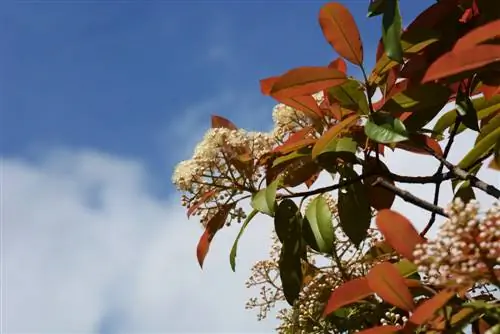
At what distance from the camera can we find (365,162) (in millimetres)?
1766

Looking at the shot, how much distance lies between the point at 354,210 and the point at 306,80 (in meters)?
0.39

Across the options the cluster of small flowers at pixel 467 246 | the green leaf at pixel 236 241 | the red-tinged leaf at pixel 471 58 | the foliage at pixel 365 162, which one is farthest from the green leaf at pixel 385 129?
the green leaf at pixel 236 241

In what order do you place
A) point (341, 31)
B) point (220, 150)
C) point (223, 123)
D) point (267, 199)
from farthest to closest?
1. point (223, 123)
2. point (220, 150)
3. point (267, 199)
4. point (341, 31)

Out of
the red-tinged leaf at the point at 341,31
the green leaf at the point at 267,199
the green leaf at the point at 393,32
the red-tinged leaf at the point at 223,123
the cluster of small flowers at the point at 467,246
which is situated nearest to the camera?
the cluster of small flowers at the point at 467,246

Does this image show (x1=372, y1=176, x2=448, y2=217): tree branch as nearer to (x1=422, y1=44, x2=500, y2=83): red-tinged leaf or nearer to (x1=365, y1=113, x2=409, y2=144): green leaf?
(x1=365, y1=113, x2=409, y2=144): green leaf

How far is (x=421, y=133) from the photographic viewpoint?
1692mm

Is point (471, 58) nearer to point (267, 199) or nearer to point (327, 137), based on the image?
point (327, 137)

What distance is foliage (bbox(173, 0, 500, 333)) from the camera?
1.28 m

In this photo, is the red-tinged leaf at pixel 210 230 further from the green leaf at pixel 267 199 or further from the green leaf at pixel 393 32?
the green leaf at pixel 393 32

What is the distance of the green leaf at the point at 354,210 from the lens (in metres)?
1.73

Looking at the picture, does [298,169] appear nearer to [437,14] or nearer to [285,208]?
[285,208]

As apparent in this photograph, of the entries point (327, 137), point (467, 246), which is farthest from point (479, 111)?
point (467, 246)

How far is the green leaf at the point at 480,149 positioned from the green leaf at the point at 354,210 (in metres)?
0.24

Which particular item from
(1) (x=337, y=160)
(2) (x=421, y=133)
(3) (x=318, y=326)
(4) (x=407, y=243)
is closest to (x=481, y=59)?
(4) (x=407, y=243)
